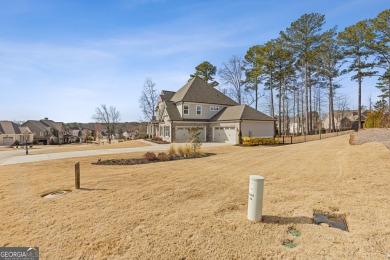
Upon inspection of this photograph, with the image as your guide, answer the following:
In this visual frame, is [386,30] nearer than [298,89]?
Yes

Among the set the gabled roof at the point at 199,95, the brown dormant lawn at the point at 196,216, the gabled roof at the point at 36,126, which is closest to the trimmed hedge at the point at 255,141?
the gabled roof at the point at 199,95

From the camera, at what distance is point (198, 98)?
3088 cm

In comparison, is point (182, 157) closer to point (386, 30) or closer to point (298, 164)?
point (298, 164)

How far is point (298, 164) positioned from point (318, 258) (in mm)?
7928

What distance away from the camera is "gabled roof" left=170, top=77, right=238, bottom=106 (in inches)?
1195

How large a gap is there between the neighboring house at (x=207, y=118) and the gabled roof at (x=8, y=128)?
43478 millimetres

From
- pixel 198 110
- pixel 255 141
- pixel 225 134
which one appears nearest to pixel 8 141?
pixel 198 110

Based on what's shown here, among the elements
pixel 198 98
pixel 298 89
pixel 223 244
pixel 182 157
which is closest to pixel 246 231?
pixel 223 244

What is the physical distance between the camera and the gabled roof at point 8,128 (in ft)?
172

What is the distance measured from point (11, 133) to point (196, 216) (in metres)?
65.5

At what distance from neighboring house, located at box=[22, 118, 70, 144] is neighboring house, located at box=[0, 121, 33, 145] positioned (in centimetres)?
144

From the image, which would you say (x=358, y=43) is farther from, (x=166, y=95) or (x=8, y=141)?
(x=8, y=141)

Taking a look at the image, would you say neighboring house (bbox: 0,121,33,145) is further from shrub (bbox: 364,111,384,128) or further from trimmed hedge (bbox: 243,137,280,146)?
shrub (bbox: 364,111,384,128)

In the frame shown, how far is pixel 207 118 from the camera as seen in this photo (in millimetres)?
31438
